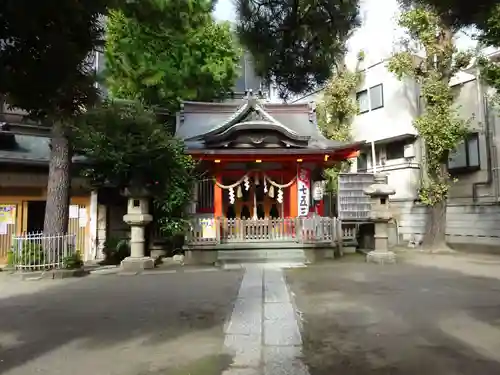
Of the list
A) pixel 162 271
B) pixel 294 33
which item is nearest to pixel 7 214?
pixel 162 271

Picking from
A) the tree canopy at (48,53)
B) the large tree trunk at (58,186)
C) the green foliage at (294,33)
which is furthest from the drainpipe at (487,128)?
the tree canopy at (48,53)

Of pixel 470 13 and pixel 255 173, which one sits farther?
pixel 255 173

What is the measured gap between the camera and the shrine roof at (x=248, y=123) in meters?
15.6

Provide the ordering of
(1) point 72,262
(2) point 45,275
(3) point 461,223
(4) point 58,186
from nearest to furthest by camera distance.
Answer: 1. (2) point 45,275
2. (1) point 72,262
3. (4) point 58,186
4. (3) point 461,223

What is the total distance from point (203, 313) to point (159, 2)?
486 centimetres

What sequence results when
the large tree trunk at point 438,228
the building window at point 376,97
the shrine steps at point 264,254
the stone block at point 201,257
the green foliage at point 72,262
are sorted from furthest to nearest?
the building window at point 376,97
the large tree trunk at point 438,228
the stone block at point 201,257
the shrine steps at point 264,254
the green foliage at point 72,262

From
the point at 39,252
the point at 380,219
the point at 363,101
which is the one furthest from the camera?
the point at 363,101

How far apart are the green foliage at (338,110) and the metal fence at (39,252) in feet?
41.5

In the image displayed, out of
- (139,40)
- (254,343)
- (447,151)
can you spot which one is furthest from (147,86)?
(254,343)

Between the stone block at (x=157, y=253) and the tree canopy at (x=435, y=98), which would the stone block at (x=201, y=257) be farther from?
the tree canopy at (x=435, y=98)

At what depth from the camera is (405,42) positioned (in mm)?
17156

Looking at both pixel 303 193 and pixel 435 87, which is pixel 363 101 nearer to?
pixel 435 87

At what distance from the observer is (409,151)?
68.6ft

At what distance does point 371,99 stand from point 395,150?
294 cm
